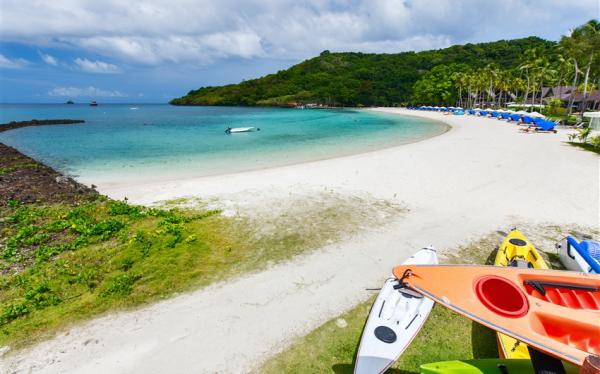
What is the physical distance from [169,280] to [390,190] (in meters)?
10.1

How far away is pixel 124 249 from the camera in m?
8.25

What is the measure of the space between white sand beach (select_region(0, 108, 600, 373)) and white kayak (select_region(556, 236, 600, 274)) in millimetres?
2183

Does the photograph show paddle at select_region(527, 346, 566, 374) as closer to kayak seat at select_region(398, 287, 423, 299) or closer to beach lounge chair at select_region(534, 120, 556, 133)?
kayak seat at select_region(398, 287, 423, 299)

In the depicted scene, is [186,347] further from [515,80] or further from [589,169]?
[515,80]

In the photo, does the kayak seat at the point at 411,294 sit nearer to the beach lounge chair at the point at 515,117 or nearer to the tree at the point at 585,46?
the beach lounge chair at the point at 515,117

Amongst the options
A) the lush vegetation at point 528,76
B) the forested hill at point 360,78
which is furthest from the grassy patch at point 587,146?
the forested hill at point 360,78

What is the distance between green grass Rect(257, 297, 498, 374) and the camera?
4855 mm

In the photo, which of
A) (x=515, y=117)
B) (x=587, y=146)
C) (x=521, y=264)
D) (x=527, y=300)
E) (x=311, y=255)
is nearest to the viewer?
(x=527, y=300)

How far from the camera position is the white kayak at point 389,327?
4672mm

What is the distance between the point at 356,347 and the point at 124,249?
6795mm

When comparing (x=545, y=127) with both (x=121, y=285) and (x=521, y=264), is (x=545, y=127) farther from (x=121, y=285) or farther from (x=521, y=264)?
(x=121, y=285)

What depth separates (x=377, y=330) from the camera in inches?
206

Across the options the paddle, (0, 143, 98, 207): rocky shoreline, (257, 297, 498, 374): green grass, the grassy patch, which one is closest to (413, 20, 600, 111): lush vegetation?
the grassy patch

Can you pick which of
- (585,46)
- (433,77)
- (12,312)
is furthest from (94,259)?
(433,77)
